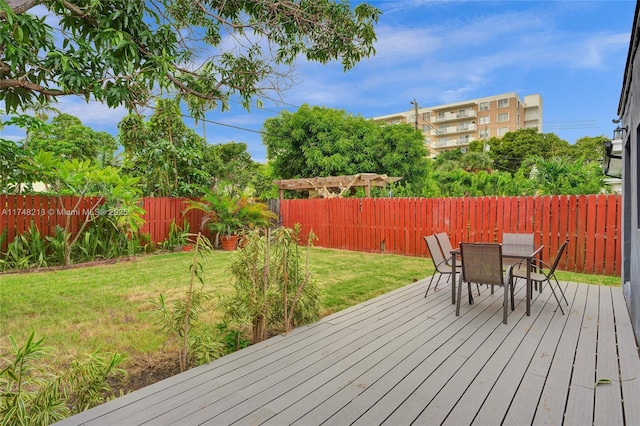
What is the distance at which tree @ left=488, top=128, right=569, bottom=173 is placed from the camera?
33531 millimetres

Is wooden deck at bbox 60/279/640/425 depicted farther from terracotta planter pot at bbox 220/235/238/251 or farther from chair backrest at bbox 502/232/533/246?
terracotta planter pot at bbox 220/235/238/251

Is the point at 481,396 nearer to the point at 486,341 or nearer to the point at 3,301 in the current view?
the point at 486,341

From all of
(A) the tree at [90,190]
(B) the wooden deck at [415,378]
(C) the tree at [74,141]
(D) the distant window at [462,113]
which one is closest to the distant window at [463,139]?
(D) the distant window at [462,113]

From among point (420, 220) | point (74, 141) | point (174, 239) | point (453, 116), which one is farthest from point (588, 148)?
point (74, 141)

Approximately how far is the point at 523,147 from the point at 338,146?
24549mm

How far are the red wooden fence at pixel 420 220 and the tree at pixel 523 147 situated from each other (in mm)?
29857

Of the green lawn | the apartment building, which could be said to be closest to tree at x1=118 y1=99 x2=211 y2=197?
the green lawn

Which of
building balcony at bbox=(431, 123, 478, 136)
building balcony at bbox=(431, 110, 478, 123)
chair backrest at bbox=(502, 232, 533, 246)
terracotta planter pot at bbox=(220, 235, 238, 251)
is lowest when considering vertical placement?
terracotta planter pot at bbox=(220, 235, 238, 251)

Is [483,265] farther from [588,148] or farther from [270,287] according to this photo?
[588,148]

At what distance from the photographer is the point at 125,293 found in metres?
5.28

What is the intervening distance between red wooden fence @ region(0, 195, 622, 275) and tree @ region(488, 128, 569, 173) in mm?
29857

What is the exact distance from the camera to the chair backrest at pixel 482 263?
11.9 feet

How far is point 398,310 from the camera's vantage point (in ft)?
13.3

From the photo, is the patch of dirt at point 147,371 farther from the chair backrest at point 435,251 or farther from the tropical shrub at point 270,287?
the chair backrest at point 435,251
